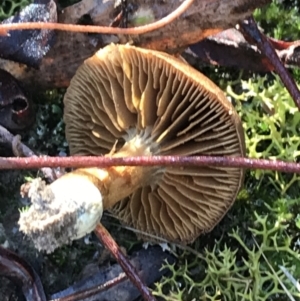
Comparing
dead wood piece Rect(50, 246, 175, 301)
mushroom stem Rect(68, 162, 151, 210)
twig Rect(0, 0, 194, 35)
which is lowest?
dead wood piece Rect(50, 246, 175, 301)

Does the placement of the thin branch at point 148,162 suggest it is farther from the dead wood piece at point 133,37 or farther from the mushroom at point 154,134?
the dead wood piece at point 133,37

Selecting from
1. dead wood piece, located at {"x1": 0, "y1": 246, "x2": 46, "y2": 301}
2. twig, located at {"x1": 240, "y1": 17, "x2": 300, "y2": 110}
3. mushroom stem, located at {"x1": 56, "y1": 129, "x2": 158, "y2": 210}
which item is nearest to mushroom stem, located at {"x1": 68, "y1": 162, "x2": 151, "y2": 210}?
mushroom stem, located at {"x1": 56, "y1": 129, "x2": 158, "y2": 210}

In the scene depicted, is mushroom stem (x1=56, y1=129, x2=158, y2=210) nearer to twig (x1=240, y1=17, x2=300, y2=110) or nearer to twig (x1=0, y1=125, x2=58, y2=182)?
twig (x1=0, y1=125, x2=58, y2=182)

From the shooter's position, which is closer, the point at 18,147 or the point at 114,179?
the point at 114,179

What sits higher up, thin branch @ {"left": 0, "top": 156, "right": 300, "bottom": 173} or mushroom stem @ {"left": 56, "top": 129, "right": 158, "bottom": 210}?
thin branch @ {"left": 0, "top": 156, "right": 300, "bottom": 173}

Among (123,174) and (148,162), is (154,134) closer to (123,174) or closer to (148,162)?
(123,174)

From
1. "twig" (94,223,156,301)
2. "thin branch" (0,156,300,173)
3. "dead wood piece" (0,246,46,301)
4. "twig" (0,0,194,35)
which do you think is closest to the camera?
"thin branch" (0,156,300,173)

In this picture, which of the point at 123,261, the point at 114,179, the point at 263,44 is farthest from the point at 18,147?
the point at 263,44
